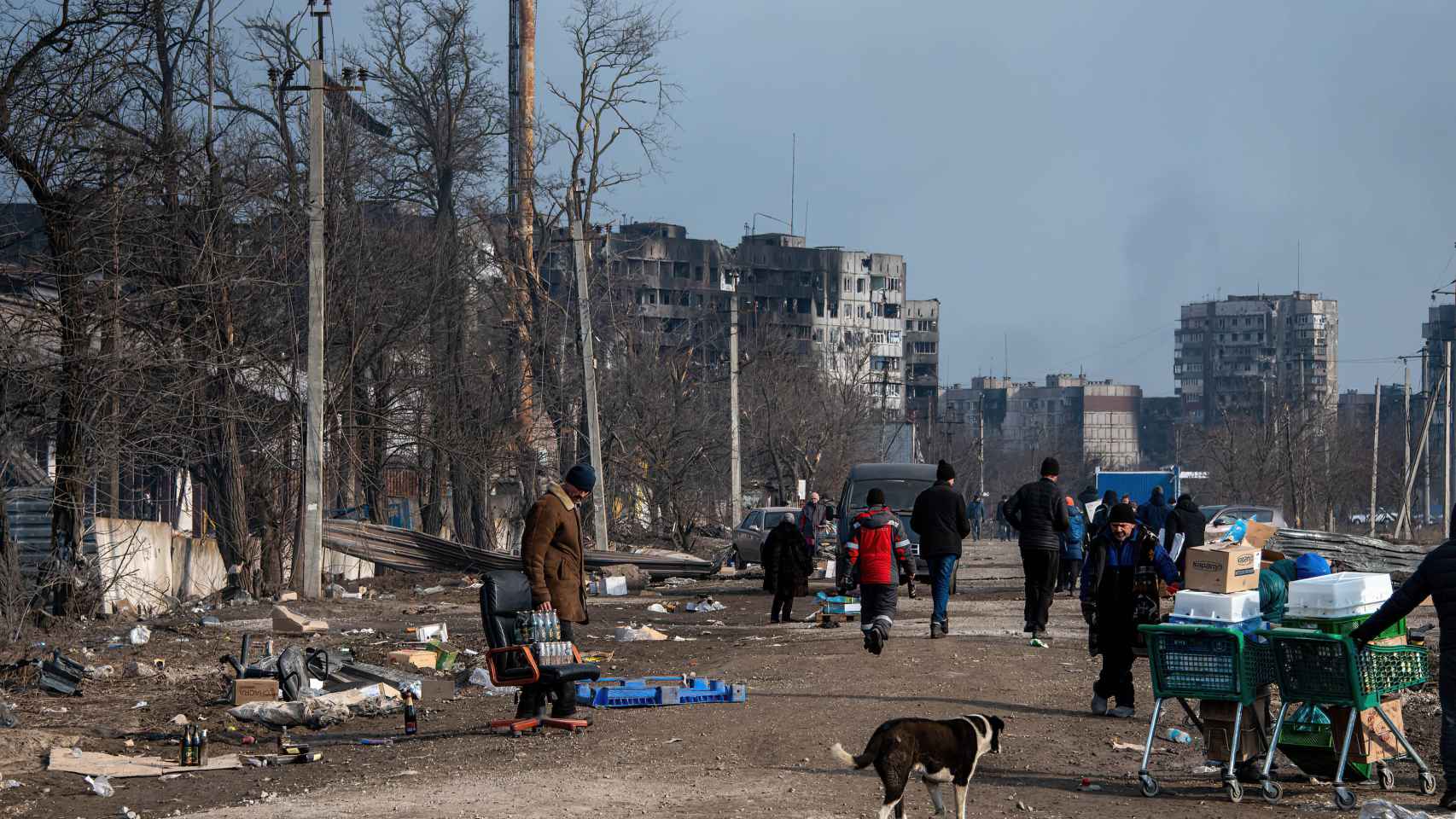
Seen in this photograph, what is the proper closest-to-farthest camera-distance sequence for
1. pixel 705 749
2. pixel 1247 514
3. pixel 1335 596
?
pixel 1335 596, pixel 705 749, pixel 1247 514

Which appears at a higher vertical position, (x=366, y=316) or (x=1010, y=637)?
(x=366, y=316)

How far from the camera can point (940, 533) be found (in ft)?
57.8

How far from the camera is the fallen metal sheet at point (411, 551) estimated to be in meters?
29.5

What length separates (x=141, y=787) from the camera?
385 inches

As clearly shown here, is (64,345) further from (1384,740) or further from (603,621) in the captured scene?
(1384,740)

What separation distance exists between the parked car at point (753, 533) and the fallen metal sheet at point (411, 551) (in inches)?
224

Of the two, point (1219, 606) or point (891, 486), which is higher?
point (891, 486)

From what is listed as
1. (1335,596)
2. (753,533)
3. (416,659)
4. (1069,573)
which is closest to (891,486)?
(1069,573)

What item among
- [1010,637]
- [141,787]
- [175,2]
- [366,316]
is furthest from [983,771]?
[366,316]

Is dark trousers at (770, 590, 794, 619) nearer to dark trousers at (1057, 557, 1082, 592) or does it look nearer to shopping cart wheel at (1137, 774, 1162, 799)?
dark trousers at (1057, 557, 1082, 592)

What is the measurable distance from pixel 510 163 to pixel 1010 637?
3145 centimetres

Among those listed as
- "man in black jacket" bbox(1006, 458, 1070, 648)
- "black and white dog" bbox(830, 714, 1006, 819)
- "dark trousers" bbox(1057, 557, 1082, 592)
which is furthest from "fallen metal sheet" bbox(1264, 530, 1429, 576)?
"black and white dog" bbox(830, 714, 1006, 819)

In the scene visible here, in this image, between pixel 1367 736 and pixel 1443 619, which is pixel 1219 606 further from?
pixel 1443 619

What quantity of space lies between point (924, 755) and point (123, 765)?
5579mm
